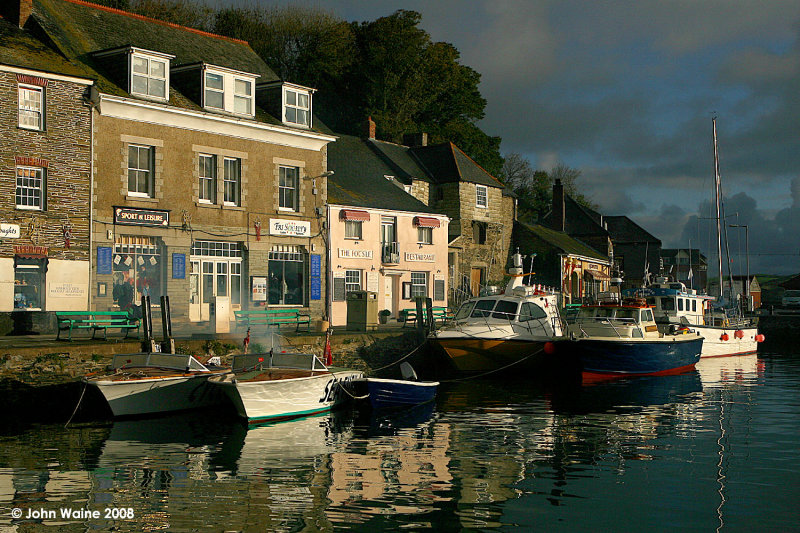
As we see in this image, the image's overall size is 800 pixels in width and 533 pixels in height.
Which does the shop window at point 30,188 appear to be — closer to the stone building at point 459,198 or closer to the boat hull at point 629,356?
the boat hull at point 629,356

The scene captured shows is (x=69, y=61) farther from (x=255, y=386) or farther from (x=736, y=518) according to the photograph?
(x=736, y=518)

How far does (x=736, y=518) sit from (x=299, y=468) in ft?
25.2

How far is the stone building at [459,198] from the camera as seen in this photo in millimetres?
49750

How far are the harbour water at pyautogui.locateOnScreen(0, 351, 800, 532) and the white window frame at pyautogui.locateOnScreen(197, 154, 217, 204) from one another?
13.2m

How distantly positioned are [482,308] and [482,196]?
884 inches

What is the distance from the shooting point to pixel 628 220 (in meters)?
91.2

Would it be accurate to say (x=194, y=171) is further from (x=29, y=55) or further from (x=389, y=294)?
(x=389, y=294)

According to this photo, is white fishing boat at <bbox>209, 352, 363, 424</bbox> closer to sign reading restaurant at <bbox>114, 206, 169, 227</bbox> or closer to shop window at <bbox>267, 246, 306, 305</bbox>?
sign reading restaurant at <bbox>114, 206, 169, 227</bbox>

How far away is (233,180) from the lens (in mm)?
33438

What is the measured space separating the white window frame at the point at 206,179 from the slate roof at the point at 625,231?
63196 mm

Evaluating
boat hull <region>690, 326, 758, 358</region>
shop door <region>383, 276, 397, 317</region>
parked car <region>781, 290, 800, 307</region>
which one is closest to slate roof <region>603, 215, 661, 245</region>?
parked car <region>781, 290, 800, 307</region>

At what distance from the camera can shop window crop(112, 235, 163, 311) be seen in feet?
97.7

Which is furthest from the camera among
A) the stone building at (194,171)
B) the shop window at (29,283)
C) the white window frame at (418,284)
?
the white window frame at (418,284)

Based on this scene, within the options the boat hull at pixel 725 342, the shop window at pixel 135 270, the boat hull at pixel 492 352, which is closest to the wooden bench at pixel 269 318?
the shop window at pixel 135 270
